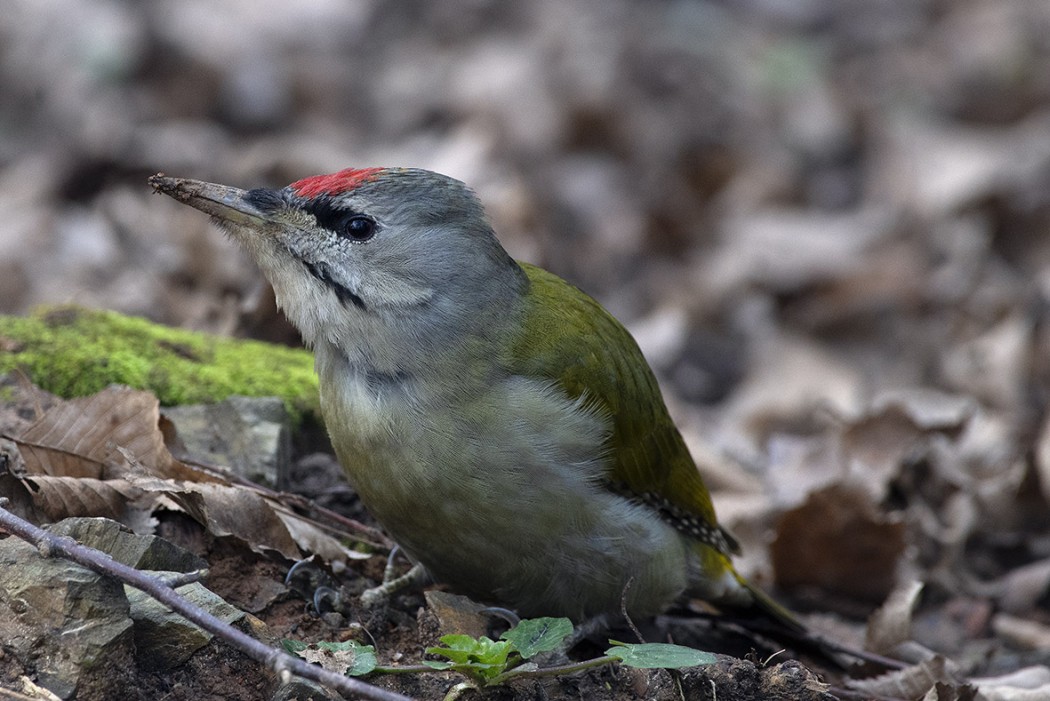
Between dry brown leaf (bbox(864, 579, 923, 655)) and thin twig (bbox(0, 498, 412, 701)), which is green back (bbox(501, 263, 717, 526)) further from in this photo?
thin twig (bbox(0, 498, 412, 701))

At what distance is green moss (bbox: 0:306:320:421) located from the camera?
4.49 meters

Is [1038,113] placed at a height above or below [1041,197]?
above

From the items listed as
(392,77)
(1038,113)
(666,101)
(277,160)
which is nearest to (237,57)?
(392,77)

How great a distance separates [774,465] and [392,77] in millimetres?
6215

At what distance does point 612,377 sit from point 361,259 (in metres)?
0.99

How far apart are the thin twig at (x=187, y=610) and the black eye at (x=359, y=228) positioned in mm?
1426

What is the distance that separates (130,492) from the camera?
12.5 feet

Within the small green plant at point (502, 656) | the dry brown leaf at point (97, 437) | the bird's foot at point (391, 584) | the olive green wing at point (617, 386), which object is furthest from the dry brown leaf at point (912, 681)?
the dry brown leaf at point (97, 437)

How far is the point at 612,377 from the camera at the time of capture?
435cm

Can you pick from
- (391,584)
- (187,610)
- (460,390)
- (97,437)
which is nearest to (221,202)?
(97,437)

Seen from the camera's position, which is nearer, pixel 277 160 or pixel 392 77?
pixel 277 160

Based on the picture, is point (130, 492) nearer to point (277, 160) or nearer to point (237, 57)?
point (277, 160)

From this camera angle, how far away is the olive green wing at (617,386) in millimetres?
4199

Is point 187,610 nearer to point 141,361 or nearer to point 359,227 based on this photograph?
point 359,227
